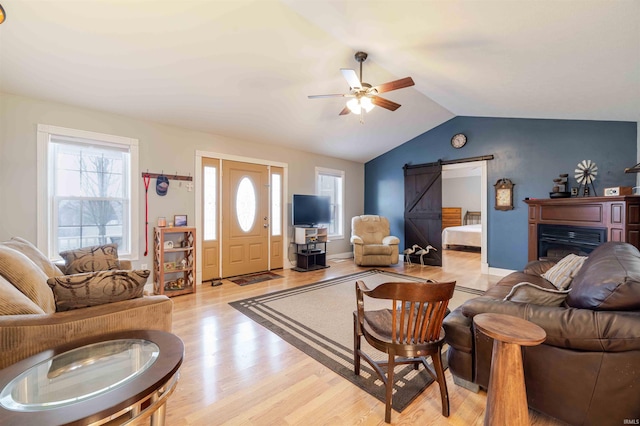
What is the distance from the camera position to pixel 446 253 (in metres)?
7.43

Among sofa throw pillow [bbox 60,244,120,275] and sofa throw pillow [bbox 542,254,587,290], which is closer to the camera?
sofa throw pillow [bbox 542,254,587,290]

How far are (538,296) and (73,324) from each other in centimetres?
253

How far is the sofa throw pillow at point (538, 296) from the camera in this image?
157 cm

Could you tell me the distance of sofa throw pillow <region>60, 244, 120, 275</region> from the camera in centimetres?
256

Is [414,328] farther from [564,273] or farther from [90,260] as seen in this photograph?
[90,260]

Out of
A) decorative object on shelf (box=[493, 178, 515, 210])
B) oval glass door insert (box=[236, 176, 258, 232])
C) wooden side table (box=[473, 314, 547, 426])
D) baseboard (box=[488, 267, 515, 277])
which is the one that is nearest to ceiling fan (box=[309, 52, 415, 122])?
wooden side table (box=[473, 314, 547, 426])

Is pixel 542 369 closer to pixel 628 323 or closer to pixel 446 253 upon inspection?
pixel 628 323

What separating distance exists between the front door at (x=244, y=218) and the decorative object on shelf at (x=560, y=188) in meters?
4.82

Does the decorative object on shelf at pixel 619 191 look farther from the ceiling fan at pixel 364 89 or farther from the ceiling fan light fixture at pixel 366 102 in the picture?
the ceiling fan light fixture at pixel 366 102

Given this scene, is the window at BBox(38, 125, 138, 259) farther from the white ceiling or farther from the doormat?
the doormat

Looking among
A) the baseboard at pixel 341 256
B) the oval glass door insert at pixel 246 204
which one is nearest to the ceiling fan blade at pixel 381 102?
the oval glass door insert at pixel 246 204

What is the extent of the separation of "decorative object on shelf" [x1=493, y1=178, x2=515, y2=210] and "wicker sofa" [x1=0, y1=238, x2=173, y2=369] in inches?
213

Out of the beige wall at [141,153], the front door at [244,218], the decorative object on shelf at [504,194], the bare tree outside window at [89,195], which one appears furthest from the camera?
the decorative object on shelf at [504,194]

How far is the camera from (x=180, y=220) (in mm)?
4125
